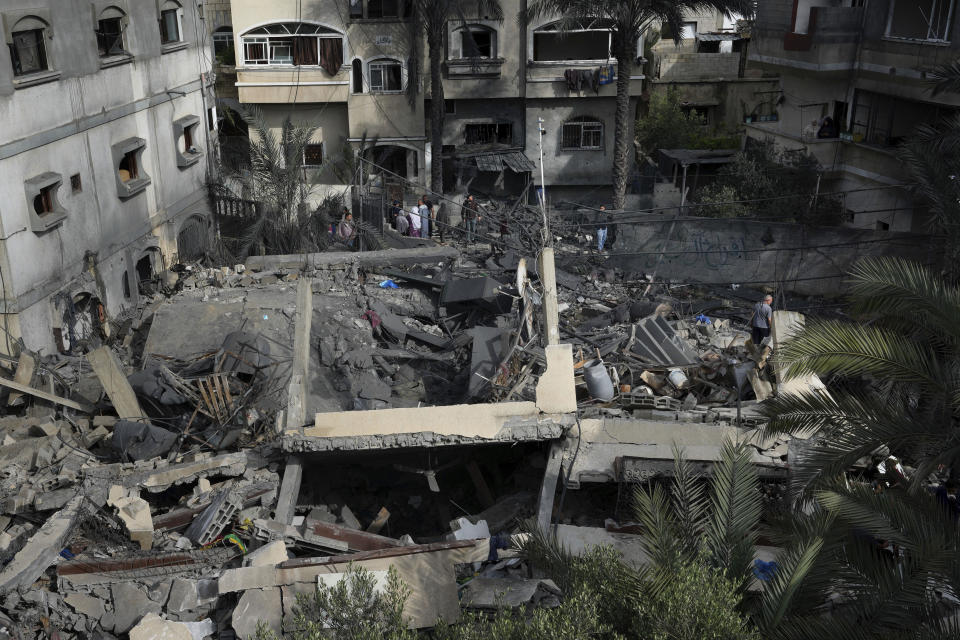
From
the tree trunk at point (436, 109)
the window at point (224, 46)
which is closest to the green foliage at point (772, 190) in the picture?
the tree trunk at point (436, 109)

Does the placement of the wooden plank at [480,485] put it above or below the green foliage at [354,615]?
below

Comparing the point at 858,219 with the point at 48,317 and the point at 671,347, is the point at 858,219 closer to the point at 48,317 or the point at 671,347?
the point at 671,347

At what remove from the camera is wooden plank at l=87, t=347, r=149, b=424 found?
14.1 meters

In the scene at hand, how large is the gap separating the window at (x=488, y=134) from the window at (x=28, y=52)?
651 inches

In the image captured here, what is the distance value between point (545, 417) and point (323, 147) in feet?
69.5

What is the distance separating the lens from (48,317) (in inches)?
694

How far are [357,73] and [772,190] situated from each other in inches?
568

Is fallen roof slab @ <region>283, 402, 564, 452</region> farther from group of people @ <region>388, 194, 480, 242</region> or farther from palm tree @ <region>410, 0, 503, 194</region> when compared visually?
palm tree @ <region>410, 0, 503, 194</region>

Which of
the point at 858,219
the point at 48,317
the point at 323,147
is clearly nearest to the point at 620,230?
the point at 858,219

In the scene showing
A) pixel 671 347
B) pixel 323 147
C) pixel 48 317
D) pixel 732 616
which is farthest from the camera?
pixel 323 147

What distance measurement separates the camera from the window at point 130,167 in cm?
2064

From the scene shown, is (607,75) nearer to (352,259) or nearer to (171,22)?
(352,259)

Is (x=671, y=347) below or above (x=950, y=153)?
below

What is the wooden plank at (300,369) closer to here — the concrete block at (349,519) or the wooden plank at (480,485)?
the concrete block at (349,519)
